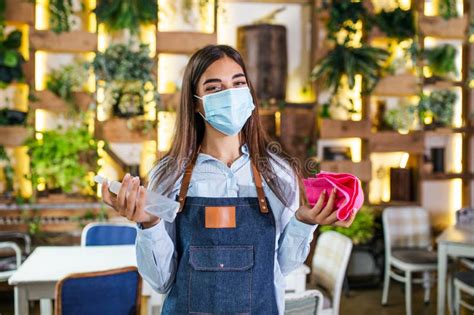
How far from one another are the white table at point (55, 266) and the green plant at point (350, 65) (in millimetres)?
2370

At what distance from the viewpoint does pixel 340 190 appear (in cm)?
128

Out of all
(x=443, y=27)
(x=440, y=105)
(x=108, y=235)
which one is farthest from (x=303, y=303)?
(x=443, y=27)

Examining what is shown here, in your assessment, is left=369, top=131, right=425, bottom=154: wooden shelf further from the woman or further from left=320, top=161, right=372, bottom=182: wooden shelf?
the woman

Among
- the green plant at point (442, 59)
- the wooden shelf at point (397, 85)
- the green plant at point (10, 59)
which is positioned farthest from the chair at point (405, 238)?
the green plant at point (10, 59)

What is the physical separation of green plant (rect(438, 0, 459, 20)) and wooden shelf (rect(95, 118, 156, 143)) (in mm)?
2934

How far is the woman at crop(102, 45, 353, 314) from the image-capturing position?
57.2 inches

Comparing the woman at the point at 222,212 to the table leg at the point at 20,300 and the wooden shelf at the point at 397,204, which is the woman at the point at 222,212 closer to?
the table leg at the point at 20,300

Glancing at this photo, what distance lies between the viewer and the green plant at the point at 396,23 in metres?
5.20

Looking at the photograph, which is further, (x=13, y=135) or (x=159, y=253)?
(x=13, y=135)

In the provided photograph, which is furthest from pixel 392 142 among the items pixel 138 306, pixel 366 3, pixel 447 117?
pixel 138 306

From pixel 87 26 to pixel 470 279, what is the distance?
11.7ft

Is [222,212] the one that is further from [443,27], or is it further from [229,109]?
[443,27]

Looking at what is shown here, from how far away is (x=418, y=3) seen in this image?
17.6 feet

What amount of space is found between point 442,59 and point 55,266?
3.93 metres
